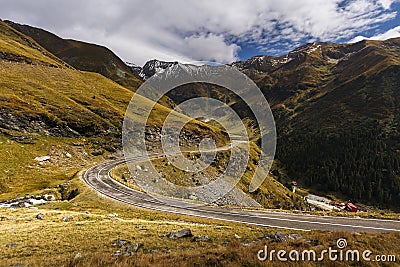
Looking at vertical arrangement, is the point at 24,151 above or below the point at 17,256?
above

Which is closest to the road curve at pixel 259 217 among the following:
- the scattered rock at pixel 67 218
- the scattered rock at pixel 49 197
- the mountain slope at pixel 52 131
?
the scattered rock at pixel 49 197

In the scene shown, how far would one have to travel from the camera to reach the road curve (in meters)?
24.4

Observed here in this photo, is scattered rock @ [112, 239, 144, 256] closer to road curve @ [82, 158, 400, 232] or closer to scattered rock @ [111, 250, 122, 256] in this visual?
scattered rock @ [111, 250, 122, 256]

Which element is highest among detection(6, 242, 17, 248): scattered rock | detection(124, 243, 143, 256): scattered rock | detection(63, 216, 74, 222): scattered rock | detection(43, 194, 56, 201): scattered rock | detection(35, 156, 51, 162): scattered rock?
detection(35, 156, 51, 162): scattered rock

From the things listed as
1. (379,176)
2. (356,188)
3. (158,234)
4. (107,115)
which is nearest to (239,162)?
(107,115)

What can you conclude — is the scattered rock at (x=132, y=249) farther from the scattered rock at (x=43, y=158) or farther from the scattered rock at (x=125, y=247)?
the scattered rock at (x=43, y=158)

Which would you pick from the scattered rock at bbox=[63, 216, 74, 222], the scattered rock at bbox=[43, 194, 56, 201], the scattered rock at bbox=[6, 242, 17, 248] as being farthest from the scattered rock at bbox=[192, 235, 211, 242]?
the scattered rock at bbox=[43, 194, 56, 201]

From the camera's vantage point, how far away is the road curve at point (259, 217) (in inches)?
961

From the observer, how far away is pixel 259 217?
2852cm

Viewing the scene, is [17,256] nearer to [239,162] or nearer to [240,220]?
[240,220]

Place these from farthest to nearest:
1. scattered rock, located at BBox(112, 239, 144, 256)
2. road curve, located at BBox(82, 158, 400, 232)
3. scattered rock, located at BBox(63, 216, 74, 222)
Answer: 1. road curve, located at BBox(82, 158, 400, 232)
2. scattered rock, located at BBox(63, 216, 74, 222)
3. scattered rock, located at BBox(112, 239, 144, 256)

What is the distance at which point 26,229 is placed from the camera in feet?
66.1

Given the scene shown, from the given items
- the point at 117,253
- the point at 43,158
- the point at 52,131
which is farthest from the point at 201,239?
the point at 52,131

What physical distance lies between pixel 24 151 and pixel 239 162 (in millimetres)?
67535
